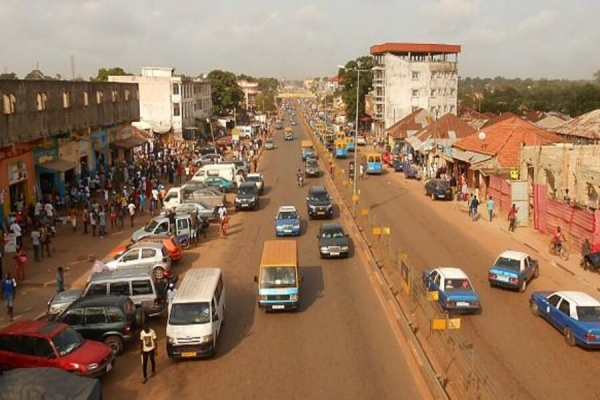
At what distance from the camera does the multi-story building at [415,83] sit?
8731 centimetres

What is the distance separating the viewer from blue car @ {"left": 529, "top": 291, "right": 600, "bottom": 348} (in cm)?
1564

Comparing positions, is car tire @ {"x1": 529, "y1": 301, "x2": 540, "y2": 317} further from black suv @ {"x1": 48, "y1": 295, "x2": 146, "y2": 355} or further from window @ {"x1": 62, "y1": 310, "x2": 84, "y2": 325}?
window @ {"x1": 62, "y1": 310, "x2": 84, "y2": 325}

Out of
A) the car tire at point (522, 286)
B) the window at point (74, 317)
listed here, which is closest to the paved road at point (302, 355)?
the window at point (74, 317)

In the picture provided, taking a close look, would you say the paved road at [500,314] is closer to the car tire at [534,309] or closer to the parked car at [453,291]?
the car tire at [534,309]

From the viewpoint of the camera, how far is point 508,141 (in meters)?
42.1

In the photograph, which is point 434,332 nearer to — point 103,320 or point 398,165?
point 103,320

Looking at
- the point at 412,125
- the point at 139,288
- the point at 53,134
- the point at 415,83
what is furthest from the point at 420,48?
the point at 139,288

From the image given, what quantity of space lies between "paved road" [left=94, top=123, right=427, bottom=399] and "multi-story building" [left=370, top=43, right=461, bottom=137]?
67.1m

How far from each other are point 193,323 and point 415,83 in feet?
252

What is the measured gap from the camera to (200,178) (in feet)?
144

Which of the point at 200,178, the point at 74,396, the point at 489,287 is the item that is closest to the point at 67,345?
the point at 74,396

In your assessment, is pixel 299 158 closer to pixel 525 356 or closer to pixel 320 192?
pixel 320 192

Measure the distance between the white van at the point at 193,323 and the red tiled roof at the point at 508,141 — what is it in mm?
29682

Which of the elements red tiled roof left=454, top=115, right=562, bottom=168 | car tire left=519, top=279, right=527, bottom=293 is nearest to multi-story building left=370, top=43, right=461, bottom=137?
red tiled roof left=454, top=115, right=562, bottom=168
